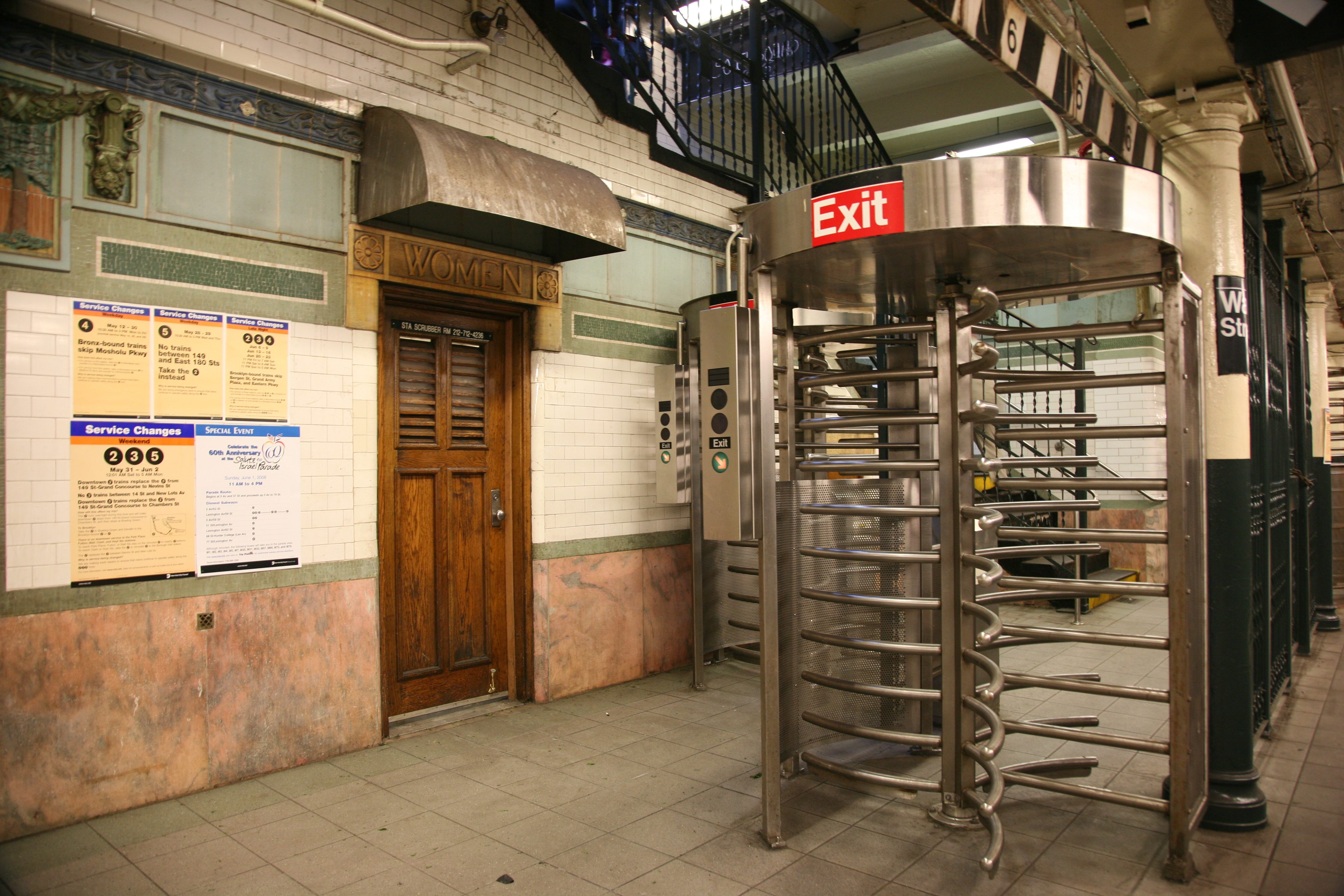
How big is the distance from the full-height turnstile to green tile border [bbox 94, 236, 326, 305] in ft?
8.16

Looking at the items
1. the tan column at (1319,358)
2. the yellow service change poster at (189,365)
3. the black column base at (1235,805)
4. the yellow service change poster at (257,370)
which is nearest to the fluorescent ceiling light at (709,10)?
the yellow service change poster at (257,370)

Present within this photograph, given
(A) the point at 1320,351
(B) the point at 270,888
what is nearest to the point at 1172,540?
(B) the point at 270,888

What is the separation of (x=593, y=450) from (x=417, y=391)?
1.41 meters

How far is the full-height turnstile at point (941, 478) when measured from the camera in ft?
10.2

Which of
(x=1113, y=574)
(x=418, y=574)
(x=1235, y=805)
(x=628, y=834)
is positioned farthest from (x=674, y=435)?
(x=1113, y=574)

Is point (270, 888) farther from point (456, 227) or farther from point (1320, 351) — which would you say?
point (1320, 351)

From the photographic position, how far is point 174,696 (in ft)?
13.4

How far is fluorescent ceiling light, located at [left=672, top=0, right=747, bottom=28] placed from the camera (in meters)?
9.37

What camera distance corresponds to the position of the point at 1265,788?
13.9 feet

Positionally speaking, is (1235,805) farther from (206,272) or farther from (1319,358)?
(1319,358)

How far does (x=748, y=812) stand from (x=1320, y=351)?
10.4 m

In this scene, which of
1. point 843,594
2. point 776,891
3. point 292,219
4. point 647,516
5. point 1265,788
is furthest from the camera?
point 647,516

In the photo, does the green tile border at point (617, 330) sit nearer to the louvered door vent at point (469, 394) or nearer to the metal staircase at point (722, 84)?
the louvered door vent at point (469, 394)

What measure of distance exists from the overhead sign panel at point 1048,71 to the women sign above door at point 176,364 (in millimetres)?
3672
